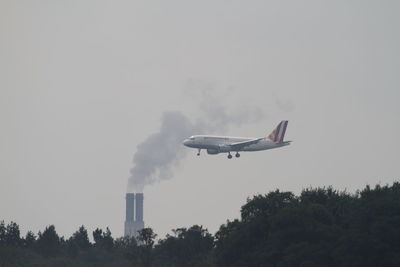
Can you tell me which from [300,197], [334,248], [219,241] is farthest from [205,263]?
[334,248]

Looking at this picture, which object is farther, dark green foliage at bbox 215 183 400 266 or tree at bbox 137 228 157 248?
tree at bbox 137 228 157 248

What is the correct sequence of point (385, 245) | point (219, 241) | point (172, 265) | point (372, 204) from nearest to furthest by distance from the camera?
point (385, 245)
point (372, 204)
point (219, 241)
point (172, 265)

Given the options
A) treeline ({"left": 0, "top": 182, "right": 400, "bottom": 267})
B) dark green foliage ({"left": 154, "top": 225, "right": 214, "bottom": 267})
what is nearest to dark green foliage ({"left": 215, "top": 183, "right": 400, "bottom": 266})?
treeline ({"left": 0, "top": 182, "right": 400, "bottom": 267})

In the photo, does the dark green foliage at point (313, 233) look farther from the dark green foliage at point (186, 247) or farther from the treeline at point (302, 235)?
the dark green foliage at point (186, 247)

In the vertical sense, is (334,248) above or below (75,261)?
below

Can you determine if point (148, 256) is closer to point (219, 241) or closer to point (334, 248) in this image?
point (219, 241)

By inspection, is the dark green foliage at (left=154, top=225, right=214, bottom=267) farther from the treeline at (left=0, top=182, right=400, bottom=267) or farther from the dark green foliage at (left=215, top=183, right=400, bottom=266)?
the dark green foliage at (left=215, top=183, right=400, bottom=266)

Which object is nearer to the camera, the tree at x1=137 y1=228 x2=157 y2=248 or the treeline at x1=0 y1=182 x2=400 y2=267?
the treeline at x1=0 y1=182 x2=400 y2=267

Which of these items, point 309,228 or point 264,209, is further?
point 264,209

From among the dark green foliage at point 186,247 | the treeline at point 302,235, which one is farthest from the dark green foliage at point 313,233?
the dark green foliage at point 186,247

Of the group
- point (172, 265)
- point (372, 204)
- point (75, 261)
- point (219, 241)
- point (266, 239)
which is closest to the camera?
point (372, 204)

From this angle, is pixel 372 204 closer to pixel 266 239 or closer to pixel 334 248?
pixel 334 248
